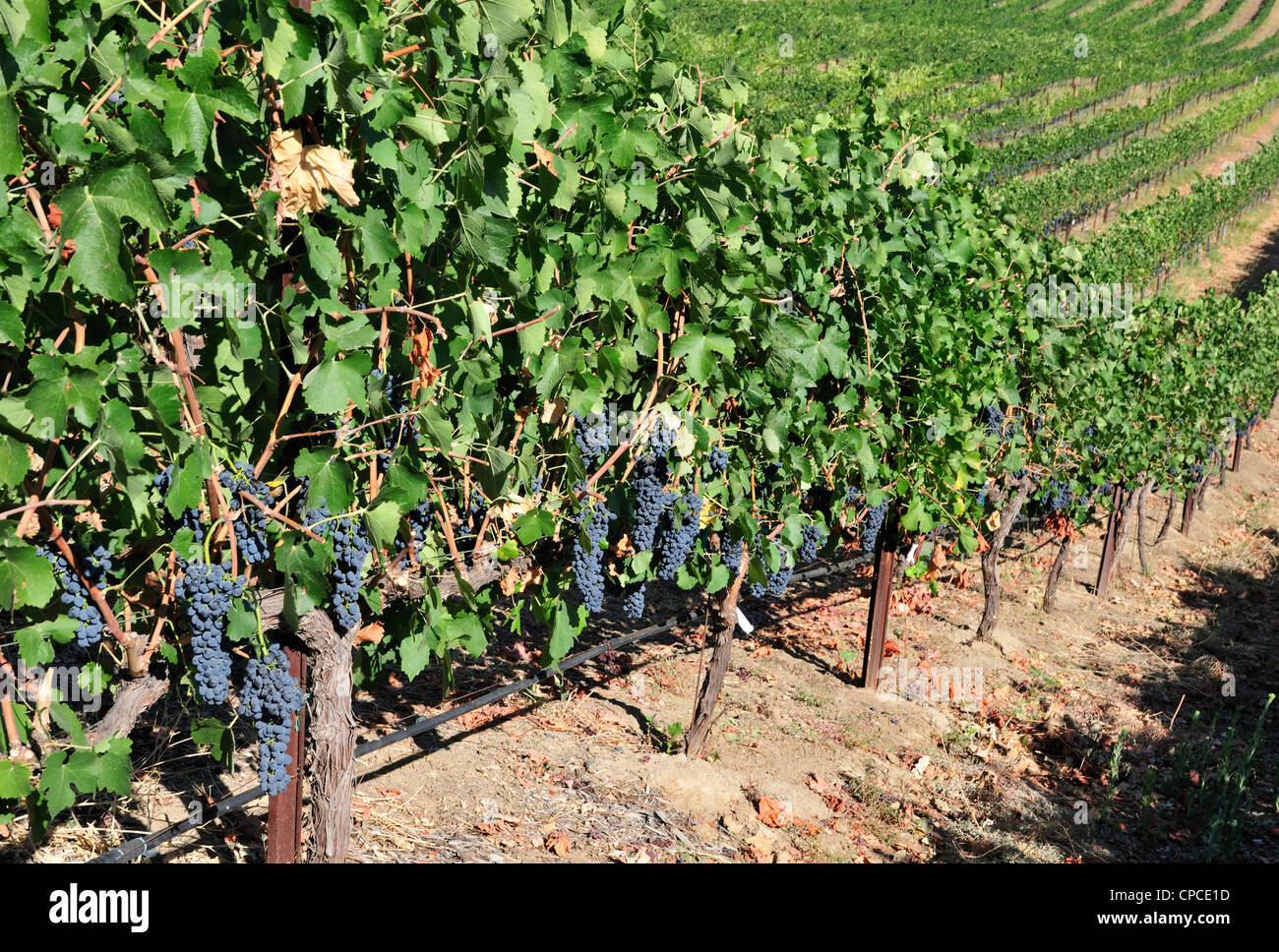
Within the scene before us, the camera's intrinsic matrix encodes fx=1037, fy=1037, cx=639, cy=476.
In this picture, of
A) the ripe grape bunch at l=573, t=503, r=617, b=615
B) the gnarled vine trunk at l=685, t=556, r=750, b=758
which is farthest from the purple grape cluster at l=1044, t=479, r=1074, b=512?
the ripe grape bunch at l=573, t=503, r=617, b=615

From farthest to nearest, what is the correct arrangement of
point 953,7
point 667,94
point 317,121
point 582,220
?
point 953,7 < point 667,94 < point 582,220 < point 317,121

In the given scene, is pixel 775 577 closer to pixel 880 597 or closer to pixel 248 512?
pixel 880 597

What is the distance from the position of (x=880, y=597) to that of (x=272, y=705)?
477 centimetres

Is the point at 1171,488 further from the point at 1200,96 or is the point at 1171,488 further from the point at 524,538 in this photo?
the point at 1200,96

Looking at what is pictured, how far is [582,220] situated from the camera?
146 inches

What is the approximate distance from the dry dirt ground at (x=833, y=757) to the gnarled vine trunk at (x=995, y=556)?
0.72ft

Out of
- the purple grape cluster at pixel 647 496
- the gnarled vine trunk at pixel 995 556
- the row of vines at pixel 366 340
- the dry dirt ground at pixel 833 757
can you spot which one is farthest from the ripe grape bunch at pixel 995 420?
the purple grape cluster at pixel 647 496

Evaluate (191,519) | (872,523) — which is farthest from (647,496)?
(872,523)

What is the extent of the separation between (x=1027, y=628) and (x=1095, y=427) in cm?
184

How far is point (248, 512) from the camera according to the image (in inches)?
110

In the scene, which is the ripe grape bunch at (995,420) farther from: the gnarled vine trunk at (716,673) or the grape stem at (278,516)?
the grape stem at (278,516)

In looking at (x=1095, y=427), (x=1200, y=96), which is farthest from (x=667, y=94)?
(x=1200, y=96)

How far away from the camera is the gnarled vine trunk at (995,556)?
818cm

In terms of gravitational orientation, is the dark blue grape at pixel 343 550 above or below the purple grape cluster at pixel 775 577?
above
